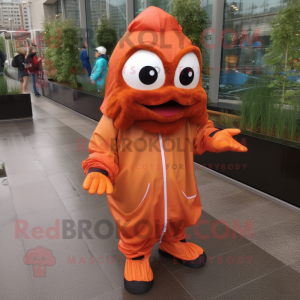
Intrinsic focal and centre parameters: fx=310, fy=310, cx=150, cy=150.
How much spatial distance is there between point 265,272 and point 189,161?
2.99 ft

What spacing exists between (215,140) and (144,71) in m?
0.57

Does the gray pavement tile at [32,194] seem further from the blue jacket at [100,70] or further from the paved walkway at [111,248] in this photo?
the blue jacket at [100,70]

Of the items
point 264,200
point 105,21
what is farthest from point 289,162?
point 105,21

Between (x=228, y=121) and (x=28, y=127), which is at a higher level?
(x=228, y=121)

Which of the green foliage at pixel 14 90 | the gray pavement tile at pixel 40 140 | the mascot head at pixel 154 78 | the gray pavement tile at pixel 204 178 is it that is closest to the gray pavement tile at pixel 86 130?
the gray pavement tile at pixel 40 140

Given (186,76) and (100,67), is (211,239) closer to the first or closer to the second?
(186,76)

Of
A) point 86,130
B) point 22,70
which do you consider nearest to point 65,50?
point 22,70

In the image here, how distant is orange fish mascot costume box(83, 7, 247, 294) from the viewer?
4.99 ft

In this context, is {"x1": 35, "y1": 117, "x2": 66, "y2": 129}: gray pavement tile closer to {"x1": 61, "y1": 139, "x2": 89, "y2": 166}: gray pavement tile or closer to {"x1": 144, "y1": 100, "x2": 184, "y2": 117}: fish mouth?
{"x1": 61, "y1": 139, "x2": 89, "y2": 166}: gray pavement tile

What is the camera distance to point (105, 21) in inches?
340

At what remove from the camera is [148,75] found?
59.2 inches

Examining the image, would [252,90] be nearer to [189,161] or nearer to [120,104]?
[189,161]

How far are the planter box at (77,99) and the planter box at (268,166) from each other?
3.61 m

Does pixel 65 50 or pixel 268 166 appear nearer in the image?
pixel 268 166
